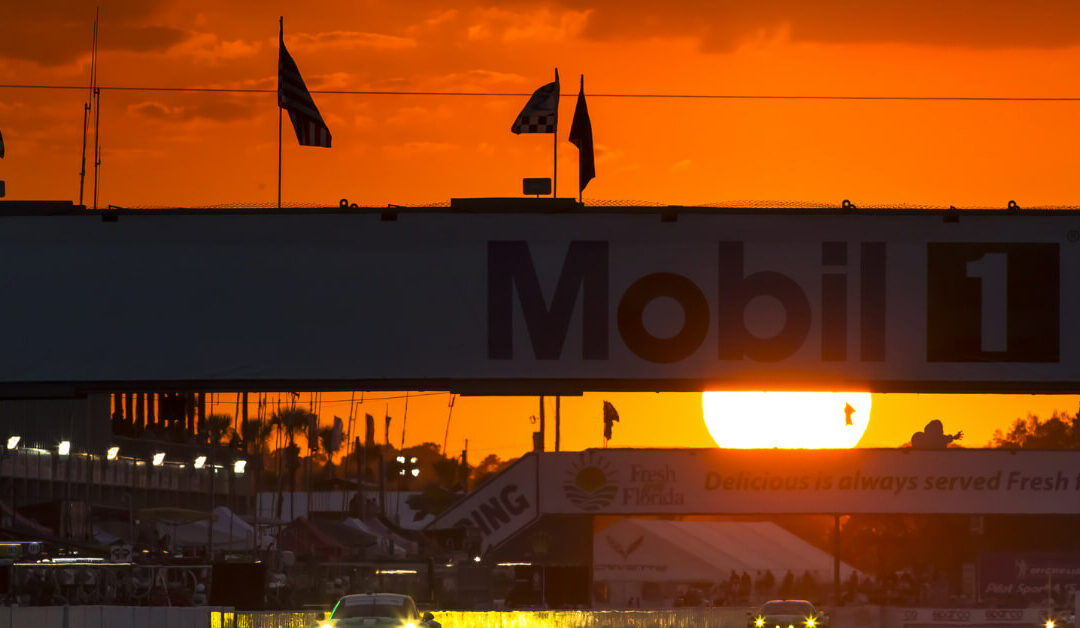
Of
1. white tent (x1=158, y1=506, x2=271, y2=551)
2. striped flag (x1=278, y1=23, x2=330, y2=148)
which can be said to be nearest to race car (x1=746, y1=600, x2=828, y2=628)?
striped flag (x1=278, y1=23, x2=330, y2=148)

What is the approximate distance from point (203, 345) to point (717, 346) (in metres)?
6.58

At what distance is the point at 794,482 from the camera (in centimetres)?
6938

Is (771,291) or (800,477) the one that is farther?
(800,477)

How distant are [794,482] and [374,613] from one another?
1685 inches

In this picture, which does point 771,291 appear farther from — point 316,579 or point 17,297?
point 316,579

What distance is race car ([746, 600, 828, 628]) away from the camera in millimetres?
41500

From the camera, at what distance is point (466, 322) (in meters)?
21.7

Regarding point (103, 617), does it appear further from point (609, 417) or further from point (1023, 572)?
point (609, 417)

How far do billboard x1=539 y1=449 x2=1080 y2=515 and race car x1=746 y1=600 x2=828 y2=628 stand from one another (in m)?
25.3

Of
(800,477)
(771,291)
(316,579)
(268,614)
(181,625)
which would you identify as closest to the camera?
(771,291)

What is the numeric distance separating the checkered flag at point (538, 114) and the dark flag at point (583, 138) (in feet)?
2.25

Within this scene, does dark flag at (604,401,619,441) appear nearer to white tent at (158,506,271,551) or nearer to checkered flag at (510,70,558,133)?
white tent at (158,506,271,551)

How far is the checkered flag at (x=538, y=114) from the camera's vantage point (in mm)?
27594

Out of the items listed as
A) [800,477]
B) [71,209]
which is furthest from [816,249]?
[800,477]
